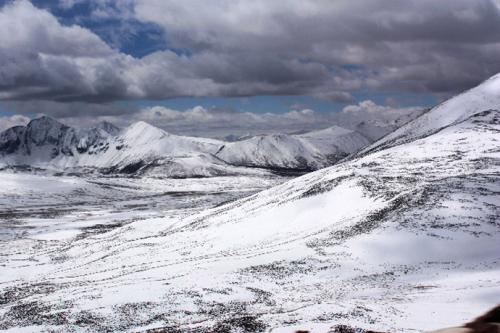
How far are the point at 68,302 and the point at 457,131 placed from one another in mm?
145227

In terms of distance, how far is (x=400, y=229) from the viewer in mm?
64688

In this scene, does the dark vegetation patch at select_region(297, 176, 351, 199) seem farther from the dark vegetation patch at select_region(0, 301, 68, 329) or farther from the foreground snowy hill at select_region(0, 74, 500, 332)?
the dark vegetation patch at select_region(0, 301, 68, 329)

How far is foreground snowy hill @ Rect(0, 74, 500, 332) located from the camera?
37.1m

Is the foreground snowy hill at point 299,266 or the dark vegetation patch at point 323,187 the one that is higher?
the dark vegetation patch at point 323,187

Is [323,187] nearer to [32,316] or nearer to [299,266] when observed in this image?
[299,266]

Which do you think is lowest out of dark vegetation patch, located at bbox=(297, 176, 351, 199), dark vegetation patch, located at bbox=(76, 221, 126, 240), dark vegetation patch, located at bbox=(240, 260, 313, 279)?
dark vegetation patch, located at bbox=(76, 221, 126, 240)

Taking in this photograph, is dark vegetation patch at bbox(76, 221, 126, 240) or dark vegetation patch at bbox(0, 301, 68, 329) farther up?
dark vegetation patch at bbox(0, 301, 68, 329)

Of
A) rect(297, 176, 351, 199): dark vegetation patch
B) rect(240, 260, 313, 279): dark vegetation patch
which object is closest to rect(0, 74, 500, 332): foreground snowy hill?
rect(240, 260, 313, 279): dark vegetation patch

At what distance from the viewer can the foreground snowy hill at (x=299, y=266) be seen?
37.1 meters

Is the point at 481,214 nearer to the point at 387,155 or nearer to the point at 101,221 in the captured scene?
the point at 387,155

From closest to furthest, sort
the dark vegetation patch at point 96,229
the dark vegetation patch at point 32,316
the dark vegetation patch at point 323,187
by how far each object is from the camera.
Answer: the dark vegetation patch at point 32,316 < the dark vegetation patch at point 323,187 < the dark vegetation patch at point 96,229

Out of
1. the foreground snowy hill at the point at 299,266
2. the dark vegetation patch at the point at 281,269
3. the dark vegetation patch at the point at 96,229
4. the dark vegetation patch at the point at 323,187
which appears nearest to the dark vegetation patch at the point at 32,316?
the foreground snowy hill at the point at 299,266

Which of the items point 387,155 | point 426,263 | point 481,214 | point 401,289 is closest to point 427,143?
point 387,155

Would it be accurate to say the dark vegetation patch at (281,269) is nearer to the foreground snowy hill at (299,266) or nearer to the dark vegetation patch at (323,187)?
the foreground snowy hill at (299,266)
